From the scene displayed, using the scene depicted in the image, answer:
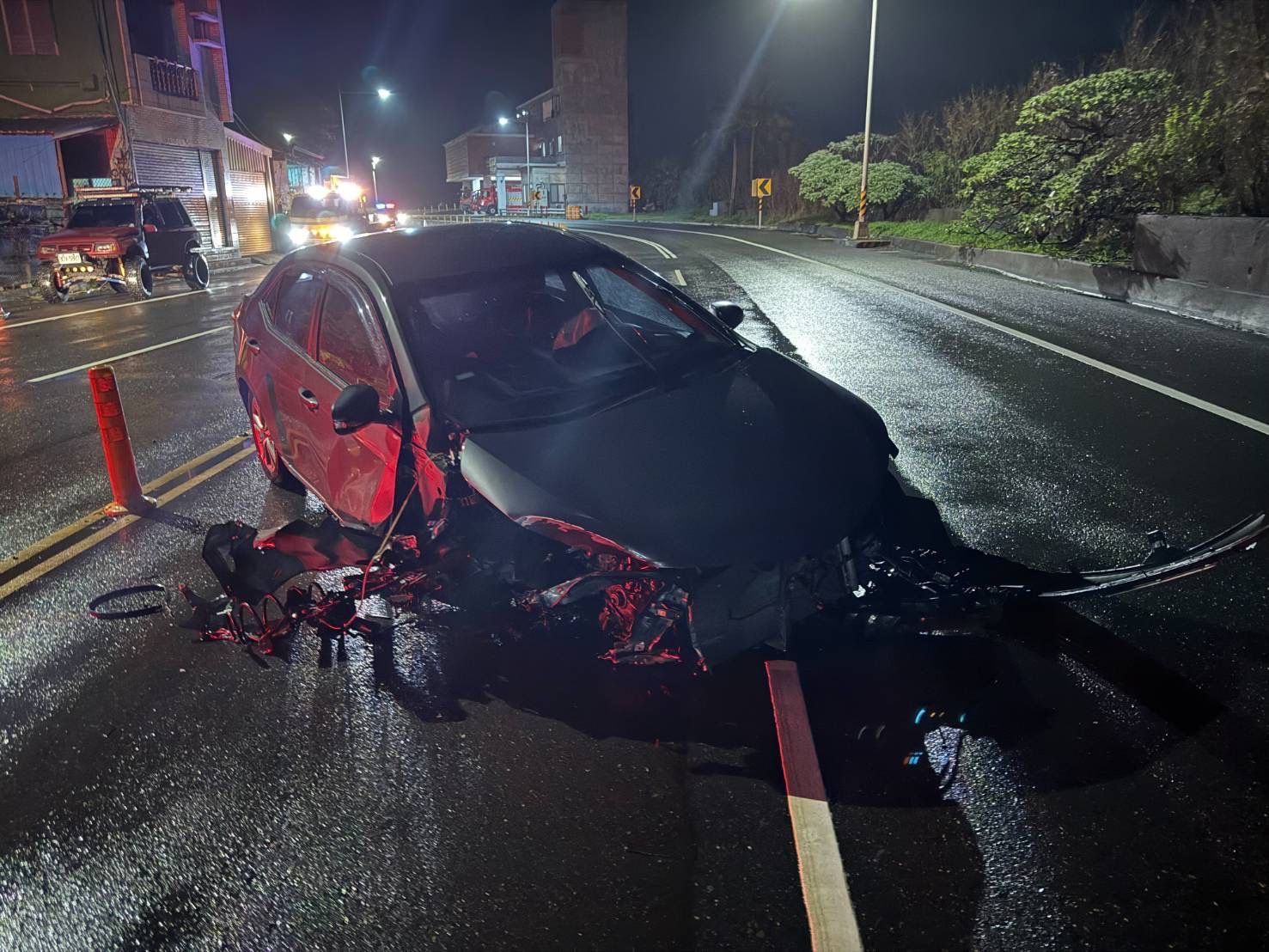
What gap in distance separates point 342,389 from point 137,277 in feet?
55.1

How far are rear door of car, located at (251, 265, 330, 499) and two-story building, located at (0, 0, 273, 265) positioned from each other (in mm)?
20674

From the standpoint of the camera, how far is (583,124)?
96938mm

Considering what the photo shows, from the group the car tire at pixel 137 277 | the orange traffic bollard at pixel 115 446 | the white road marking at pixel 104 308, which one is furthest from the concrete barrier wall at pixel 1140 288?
the car tire at pixel 137 277

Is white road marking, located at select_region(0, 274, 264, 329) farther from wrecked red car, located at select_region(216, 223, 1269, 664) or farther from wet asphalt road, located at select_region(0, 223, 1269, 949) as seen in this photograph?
wrecked red car, located at select_region(216, 223, 1269, 664)

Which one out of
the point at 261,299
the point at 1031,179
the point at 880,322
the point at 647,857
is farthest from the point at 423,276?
the point at 1031,179

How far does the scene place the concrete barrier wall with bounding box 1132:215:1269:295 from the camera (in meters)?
11.3

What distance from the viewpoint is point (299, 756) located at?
3262 millimetres

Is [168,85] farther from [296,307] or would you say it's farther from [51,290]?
[296,307]

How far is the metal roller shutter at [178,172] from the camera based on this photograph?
27897 mm

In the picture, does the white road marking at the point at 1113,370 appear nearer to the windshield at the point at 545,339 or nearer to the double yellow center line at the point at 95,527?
the windshield at the point at 545,339

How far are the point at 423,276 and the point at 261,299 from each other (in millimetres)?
1893

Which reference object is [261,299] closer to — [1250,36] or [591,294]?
[591,294]

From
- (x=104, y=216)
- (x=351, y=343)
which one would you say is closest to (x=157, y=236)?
(x=104, y=216)

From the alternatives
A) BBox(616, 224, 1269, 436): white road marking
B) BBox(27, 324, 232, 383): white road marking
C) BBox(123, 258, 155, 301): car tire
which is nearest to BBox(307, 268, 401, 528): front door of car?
BBox(616, 224, 1269, 436): white road marking
